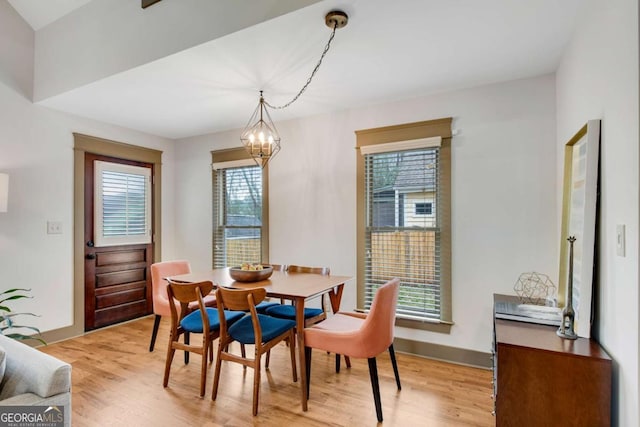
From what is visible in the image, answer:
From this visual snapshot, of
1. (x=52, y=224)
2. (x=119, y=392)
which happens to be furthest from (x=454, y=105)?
(x=52, y=224)

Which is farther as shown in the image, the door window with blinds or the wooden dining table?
the door window with blinds

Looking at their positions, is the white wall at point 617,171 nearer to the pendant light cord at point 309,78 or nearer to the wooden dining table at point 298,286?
the pendant light cord at point 309,78

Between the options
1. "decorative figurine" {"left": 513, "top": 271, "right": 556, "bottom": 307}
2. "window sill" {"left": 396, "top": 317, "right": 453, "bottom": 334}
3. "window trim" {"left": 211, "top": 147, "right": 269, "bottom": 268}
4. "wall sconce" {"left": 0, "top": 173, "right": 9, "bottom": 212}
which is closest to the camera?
"decorative figurine" {"left": 513, "top": 271, "right": 556, "bottom": 307}

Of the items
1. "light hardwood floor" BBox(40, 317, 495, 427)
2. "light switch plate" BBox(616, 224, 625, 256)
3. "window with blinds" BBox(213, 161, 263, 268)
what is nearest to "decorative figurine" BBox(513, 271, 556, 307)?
"light hardwood floor" BBox(40, 317, 495, 427)

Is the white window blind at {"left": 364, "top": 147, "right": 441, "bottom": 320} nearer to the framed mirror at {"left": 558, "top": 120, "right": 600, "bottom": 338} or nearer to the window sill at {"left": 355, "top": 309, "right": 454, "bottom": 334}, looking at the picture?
the window sill at {"left": 355, "top": 309, "right": 454, "bottom": 334}

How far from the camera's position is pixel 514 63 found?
252cm

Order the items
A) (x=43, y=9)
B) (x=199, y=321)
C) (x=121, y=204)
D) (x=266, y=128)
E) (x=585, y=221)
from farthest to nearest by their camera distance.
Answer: (x=121, y=204) < (x=266, y=128) < (x=43, y=9) < (x=199, y=321) < (x=585, y=221)

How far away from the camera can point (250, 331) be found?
2391 mm

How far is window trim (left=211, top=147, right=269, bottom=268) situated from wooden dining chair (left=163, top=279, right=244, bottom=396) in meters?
1.37

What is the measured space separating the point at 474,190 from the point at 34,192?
13.9ft

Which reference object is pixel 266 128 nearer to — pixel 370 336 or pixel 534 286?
pixel 370 336

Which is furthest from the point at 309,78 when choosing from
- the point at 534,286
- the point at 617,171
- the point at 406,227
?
the point at 534,286

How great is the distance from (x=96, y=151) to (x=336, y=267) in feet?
10.1

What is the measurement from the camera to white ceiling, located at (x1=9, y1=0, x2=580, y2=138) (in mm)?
1953
